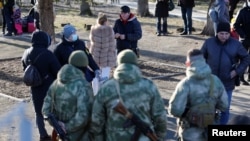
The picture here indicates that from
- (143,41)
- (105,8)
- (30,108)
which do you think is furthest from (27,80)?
(105,8)

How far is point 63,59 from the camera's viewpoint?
314 inches

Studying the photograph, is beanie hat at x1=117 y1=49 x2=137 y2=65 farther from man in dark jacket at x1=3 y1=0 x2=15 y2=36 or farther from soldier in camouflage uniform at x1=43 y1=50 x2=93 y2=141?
man in dark jacket at x1=3 y1=0 x2=15 y2=36

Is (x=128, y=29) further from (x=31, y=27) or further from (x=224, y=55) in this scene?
(x=31, y=27)

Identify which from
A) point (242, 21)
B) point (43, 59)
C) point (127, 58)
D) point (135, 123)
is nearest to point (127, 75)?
point (127, 58)

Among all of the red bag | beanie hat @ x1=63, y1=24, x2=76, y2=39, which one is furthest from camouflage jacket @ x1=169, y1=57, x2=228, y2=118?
the red bag

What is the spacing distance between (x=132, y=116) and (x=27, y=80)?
2.58 m

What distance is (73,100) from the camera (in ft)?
18.5

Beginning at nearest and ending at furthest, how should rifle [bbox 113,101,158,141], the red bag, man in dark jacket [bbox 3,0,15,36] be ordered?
rifle [bbox 113,101,158,141] → man in dark jacket [bbox 3,0,15,36] → the red bag

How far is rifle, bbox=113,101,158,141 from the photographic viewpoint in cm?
515

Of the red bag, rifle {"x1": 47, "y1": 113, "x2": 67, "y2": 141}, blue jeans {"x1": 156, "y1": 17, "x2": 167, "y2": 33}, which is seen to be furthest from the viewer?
the red bag

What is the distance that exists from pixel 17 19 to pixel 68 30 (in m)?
11.1

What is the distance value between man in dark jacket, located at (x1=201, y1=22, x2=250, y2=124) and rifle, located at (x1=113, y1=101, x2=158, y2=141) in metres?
2.17

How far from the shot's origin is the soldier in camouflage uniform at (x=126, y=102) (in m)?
5.19

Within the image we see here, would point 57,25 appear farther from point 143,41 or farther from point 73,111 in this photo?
point 73,111
